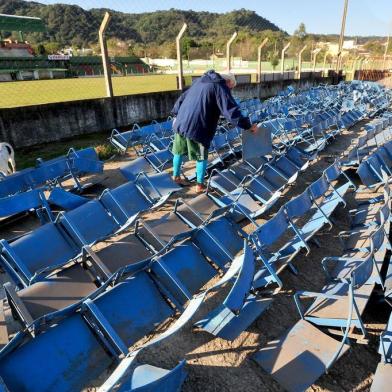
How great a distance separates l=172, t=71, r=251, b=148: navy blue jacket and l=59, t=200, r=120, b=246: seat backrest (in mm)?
1862

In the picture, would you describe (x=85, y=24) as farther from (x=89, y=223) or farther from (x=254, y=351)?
(x=254, y=351)

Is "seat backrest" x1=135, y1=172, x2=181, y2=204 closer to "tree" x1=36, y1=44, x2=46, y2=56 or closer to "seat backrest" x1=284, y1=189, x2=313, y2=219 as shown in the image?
"seat backrest" x1=284, y1=189, x2=313, y2=219

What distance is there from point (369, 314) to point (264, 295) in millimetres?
972

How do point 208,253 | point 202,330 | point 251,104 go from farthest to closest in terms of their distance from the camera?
point 251,104 → point 208,253 → point 202,330

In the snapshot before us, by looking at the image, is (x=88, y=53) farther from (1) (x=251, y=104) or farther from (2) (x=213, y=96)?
→ (2) (x=213, y=96)

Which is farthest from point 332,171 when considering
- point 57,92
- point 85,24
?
point 85,24

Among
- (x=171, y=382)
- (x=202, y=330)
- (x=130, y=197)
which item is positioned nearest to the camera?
(x=171, y=382)

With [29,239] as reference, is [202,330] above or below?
below

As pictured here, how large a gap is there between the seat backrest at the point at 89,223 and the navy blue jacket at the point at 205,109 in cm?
186

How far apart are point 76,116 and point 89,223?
21.6 feet

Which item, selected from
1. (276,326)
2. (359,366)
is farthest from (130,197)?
(359,366)

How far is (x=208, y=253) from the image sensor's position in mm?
3371

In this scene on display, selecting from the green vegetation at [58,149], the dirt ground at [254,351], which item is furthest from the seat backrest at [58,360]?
the green vegetation at [58,149]

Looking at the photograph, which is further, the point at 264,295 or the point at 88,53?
the point at 88,53
